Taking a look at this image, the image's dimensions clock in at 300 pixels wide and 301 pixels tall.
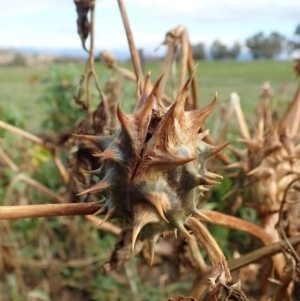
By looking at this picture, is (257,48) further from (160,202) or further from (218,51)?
(160,202)

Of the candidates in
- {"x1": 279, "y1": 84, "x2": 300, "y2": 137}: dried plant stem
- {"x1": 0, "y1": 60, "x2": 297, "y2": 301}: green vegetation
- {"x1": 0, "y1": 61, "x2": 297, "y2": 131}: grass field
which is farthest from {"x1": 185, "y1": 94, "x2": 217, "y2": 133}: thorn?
{"x1": 0, "y1": 61, "x2": 297, "y2": 131}: grass field

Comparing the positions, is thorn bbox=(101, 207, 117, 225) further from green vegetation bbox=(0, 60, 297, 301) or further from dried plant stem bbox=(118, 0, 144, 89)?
green vegetation bbox=(0, 60, 297, 301)

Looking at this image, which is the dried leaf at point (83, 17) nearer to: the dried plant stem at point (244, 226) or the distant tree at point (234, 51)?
the dried plant stem at point (244, 226)

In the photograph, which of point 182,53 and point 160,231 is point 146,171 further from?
point 182,53

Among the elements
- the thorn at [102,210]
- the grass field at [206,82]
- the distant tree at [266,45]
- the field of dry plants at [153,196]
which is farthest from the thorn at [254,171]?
the distant tree at [266,45]

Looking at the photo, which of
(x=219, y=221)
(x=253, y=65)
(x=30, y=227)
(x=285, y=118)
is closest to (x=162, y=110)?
(x=219, y=221)

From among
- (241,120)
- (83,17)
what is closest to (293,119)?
(241,120)
